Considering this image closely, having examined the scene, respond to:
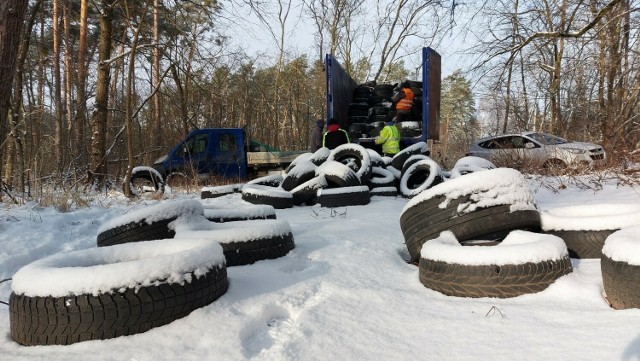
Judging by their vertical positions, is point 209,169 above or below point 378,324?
above

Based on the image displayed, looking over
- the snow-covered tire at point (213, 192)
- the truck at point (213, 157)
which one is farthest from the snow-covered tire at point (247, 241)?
the truck at point (213, 157)

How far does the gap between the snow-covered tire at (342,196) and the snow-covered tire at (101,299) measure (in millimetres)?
3916

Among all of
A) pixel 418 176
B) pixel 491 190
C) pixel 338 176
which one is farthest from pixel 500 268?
pixel 418 176

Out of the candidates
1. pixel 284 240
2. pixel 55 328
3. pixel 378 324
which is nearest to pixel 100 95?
pixel 284 240

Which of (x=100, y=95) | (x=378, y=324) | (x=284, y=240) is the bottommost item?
(x=378, y=324)

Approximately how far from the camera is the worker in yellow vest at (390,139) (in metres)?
8.61

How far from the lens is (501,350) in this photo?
5.70ft

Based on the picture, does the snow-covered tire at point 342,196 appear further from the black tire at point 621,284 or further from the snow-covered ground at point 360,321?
the black tire at point 621,284

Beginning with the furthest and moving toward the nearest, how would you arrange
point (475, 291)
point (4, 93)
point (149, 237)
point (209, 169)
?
point (209, 169)
point (4, 93)
point (149, 237)
point (475, 291)

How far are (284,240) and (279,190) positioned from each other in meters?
3.02

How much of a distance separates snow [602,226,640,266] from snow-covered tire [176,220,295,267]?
222 centimetres

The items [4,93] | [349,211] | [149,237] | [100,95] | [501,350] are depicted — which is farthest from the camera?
[100,95]

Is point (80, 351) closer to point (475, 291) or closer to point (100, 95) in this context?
point (475, 291)

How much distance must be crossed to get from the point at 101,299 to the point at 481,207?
2411 millimetres
